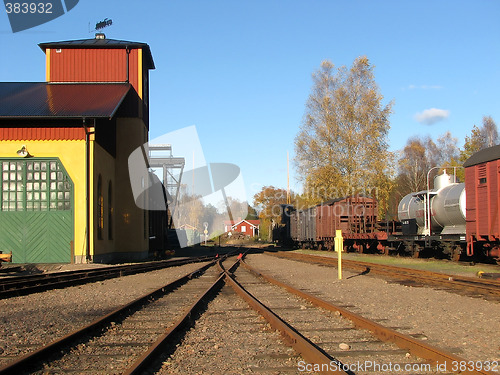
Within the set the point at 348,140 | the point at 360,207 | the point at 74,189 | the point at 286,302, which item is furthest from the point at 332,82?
the point at 286,302

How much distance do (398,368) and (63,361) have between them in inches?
136

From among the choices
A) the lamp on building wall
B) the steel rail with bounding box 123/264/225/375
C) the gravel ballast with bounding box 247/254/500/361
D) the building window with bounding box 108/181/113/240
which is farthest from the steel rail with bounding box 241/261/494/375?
the building window with bounding box 108/181/113/240

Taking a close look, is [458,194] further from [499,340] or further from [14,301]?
[14,301]

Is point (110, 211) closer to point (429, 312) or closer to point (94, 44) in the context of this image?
point (94, 44)

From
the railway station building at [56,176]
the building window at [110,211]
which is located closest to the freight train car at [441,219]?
the building window at [110,211]

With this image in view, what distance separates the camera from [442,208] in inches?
810

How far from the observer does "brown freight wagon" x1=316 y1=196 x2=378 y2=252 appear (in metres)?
29.6

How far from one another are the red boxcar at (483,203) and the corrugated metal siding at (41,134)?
51.5ft

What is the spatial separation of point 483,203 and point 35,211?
57.2 feet

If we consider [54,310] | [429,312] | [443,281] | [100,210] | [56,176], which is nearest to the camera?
[429,312]

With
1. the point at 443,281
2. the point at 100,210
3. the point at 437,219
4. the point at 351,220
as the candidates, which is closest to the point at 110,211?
the point at 100,210

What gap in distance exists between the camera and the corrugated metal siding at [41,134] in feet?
70.7

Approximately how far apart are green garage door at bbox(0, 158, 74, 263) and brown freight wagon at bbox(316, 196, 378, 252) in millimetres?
15396

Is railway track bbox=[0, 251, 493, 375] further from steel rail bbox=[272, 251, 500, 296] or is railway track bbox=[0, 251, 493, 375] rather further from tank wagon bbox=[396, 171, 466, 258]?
tank wagon bbox=[396, 171, 466, 258]
